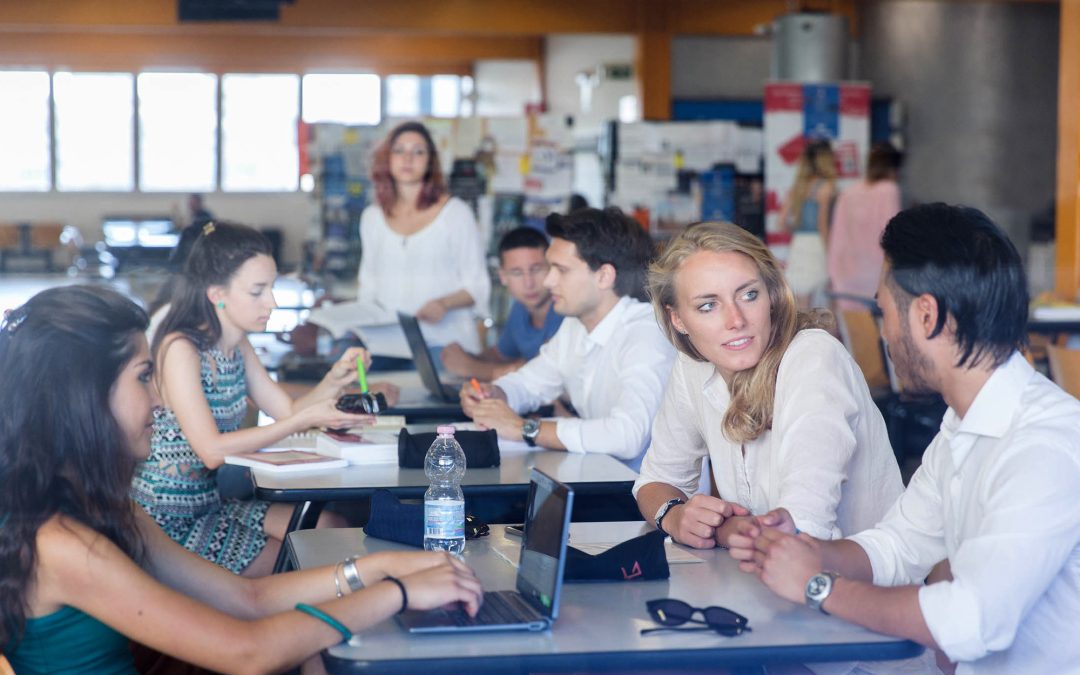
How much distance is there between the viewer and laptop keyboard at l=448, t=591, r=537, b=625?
5.82 ft

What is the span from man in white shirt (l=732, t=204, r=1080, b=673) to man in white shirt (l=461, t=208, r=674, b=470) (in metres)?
1.35

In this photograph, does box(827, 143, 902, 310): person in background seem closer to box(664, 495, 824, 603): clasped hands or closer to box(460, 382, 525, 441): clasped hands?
box(460, 382, 525, 441): clasped hands

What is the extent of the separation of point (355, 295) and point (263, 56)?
3.53m

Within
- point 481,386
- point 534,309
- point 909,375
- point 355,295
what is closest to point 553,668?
point 909,375

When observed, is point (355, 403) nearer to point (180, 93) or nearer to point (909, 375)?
point (909, 375)

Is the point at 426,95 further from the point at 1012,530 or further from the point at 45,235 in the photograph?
the point at 1012,530

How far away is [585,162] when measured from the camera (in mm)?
8203

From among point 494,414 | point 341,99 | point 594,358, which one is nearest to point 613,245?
point 594,358

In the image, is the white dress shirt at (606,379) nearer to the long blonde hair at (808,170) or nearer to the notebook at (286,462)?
the notebook at (286,462)

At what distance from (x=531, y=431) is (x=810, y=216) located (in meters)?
5.31


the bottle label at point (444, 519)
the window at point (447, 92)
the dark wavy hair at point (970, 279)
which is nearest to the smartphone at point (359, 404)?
the bottle label at point (444, 519)

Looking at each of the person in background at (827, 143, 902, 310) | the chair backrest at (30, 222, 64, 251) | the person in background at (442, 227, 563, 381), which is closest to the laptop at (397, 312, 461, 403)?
the person in background at (442, 227, 563, 381)

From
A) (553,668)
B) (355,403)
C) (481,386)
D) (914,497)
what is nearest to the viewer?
(553,668)

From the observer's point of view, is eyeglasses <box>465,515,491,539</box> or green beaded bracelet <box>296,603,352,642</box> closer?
green beaded bracelet <box>296,603,352,642</box>
